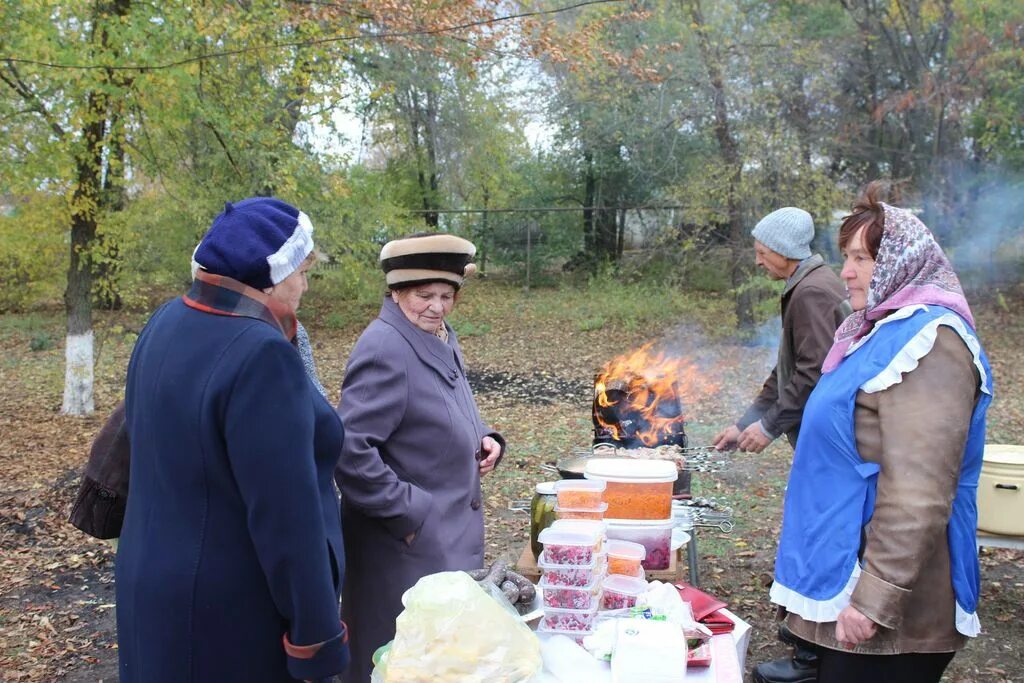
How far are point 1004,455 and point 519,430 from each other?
18.3ft

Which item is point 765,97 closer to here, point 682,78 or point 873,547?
point 682,78

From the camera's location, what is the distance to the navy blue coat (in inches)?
73.6

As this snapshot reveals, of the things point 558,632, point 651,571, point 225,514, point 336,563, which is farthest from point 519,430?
point 225,514

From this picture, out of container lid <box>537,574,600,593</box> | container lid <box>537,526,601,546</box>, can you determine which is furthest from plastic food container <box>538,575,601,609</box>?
container lid <box>537,526,601,546</box>

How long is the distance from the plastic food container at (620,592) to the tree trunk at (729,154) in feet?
40.5

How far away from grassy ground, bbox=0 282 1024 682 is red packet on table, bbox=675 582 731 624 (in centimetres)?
188

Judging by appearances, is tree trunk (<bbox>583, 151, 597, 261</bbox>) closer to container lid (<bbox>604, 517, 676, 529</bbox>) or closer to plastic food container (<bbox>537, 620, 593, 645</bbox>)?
container lid (<bbox>604, 517, 676, 529</bbox>)

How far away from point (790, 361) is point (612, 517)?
175 centimetres

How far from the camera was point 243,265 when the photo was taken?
1961 mm

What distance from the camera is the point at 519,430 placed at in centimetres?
921

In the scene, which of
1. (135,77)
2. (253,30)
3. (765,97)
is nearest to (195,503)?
(135,77)

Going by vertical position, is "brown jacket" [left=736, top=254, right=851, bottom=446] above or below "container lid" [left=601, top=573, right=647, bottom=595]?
above

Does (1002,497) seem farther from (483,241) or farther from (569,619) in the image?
(483,241)

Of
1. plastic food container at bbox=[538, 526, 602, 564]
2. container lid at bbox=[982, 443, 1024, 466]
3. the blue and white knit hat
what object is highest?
the blue and white knit hat
